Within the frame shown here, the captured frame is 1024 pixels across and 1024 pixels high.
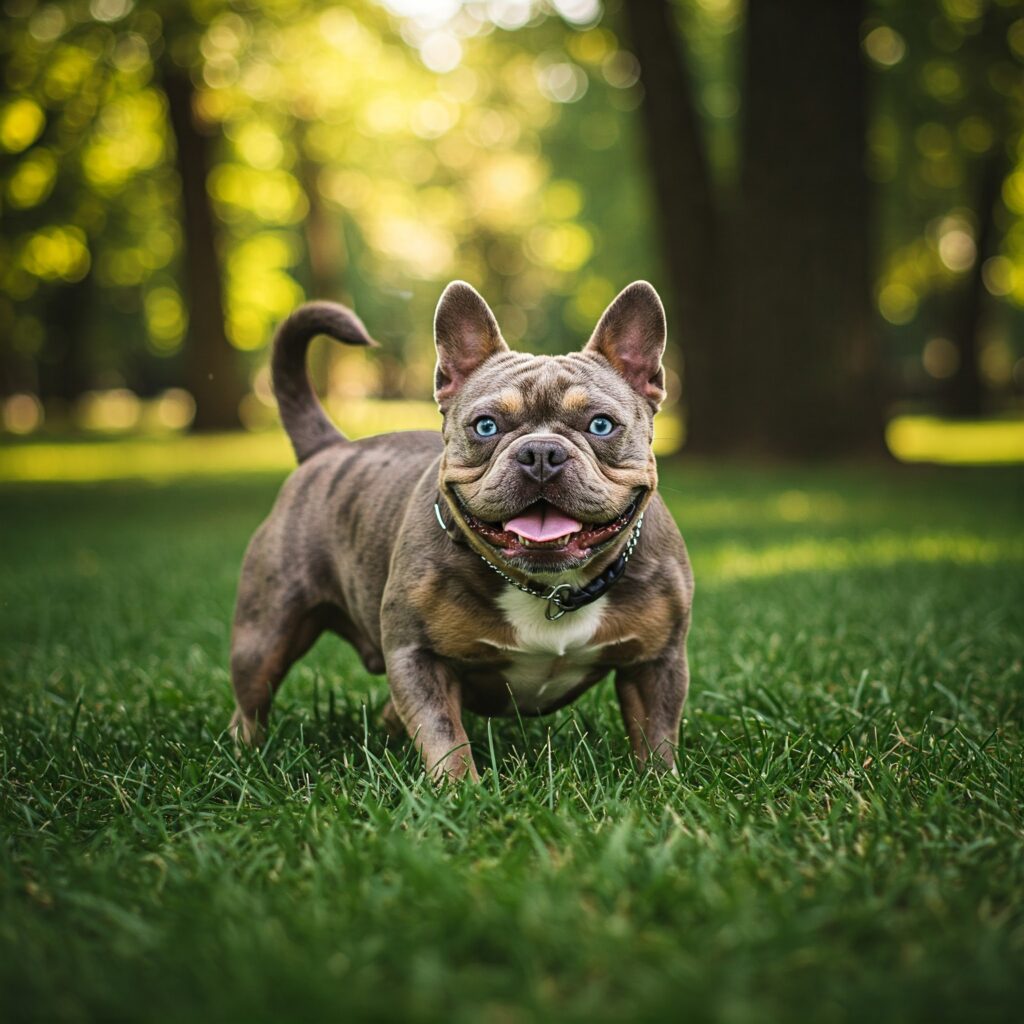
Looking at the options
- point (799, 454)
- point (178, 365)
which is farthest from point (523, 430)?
point (178, 365)

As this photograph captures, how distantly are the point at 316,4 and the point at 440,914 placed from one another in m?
17.4

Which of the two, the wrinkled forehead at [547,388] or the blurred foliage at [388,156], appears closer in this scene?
the wrinkled forehead at [547,388]

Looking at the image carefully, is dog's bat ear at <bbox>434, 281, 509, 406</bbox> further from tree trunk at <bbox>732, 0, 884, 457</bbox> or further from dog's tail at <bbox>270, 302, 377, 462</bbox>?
tree trunk at <bbox>732, 0, 884, 457</bbox>

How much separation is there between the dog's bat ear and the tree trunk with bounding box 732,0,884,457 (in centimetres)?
1010

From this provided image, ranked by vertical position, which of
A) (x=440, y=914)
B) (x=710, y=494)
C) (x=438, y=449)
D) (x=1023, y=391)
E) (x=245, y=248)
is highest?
(x=245, y=248)

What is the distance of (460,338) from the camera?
3842 millimetres

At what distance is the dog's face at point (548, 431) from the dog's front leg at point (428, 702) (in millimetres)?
406

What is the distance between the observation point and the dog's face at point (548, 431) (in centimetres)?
320

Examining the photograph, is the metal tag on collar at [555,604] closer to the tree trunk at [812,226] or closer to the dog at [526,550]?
the dog at [526,550]

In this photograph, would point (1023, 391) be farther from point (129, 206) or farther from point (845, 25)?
point (845, 25)

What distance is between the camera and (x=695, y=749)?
3.76 metres

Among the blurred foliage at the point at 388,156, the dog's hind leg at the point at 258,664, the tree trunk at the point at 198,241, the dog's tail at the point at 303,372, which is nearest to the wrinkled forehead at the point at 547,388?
the dog's tail at the point at 303,372

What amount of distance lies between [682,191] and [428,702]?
13025mm

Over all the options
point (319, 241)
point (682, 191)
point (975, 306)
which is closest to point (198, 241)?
point (319, 241)
